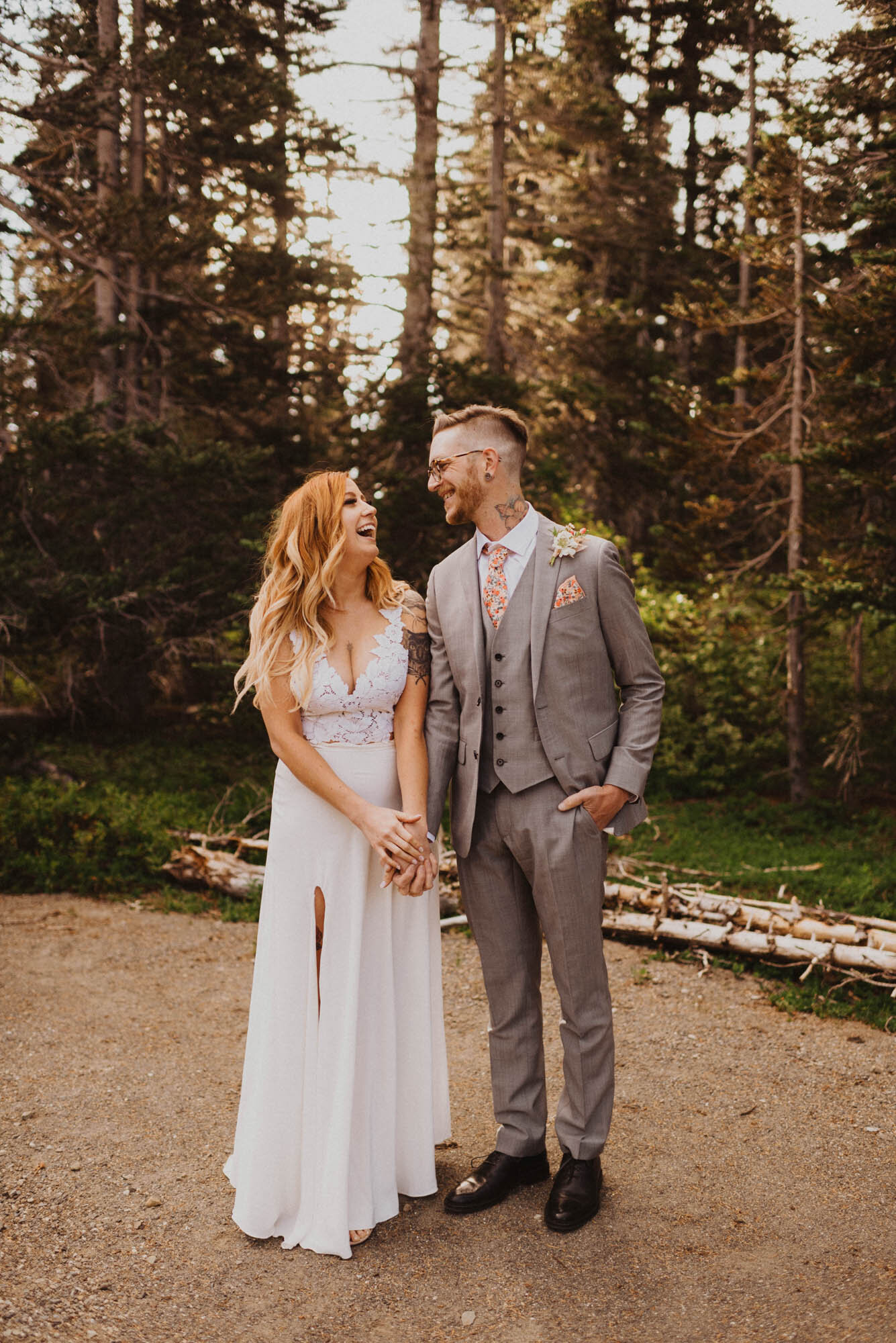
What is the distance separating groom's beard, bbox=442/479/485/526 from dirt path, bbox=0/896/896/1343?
2443 millimetres

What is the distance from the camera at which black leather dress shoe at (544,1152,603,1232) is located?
3402 mm

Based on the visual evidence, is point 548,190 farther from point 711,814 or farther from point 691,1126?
point 691,1126

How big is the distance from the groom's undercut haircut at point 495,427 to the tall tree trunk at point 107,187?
850 cm

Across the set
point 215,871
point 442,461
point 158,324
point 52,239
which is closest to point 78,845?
point 215,871

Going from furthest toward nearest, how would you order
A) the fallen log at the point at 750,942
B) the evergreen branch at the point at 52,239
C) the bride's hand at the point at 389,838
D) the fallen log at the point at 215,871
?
the evergreen branch at the point at 52,239
the fallen log at the point at 215,871
the fallen log at the point at 750,942
the bride's hand at the point at 389,838

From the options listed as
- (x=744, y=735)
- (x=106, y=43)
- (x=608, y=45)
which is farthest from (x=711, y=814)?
(x=608, y=45)

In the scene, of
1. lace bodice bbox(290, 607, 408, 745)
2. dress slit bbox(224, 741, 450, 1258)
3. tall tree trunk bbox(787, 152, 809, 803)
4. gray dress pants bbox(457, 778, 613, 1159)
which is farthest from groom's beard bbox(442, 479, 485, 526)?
tall tree trunk bbox(787, 152, 809, 803)

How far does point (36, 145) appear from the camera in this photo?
1292 cm

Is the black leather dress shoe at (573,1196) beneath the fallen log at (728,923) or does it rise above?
above

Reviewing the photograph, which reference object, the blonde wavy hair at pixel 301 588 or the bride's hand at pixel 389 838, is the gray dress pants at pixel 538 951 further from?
the blonde wavy hair at pixel 301 588

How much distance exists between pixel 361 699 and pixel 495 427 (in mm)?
1041

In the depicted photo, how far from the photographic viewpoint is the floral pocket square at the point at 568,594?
3398 mm

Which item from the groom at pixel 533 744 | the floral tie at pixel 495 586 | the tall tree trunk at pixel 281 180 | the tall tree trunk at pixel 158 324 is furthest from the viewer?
the tall tree trunk at pixel 281 180

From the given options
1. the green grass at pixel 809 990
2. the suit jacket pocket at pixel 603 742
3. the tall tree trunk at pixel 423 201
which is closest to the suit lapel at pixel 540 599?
the suit jacket pocket at pixel 603 742
